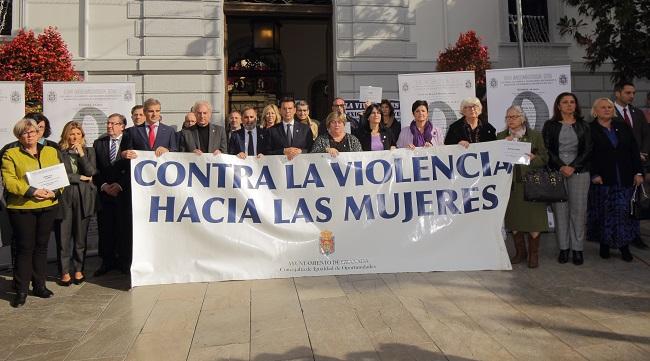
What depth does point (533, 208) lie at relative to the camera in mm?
5672

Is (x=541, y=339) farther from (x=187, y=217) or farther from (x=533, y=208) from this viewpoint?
(x=187, y=217)

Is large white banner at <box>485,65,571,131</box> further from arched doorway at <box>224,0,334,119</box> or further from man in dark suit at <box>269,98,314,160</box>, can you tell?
arched doorway at <box>224,0,334,119</box>

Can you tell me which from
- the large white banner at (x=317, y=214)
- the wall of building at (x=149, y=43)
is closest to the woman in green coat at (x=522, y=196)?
the large white banner at (x=317, y=214)

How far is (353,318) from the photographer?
160 inches

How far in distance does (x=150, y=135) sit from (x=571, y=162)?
4895 mm

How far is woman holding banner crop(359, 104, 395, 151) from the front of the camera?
Answer: 20.0ft

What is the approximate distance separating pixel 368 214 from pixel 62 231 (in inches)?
133

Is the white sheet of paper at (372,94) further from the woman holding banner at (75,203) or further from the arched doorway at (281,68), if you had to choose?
the arched doorway at (281,68)

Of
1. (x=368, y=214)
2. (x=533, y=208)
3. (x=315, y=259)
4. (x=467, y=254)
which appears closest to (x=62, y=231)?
(x=315, y=259)

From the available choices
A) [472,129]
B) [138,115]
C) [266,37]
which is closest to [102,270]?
[138,115]

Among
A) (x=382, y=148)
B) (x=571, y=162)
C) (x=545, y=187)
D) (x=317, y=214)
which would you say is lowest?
(x=317, y=214)

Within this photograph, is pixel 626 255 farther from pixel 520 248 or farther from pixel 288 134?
pixel 288 134

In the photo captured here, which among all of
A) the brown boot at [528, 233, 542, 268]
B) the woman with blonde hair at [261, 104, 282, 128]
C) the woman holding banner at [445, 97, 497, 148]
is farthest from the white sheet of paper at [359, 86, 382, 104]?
the brown boot at [528, 233, 542, 268]

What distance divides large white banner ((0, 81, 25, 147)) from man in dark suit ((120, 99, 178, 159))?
70.8 inches
